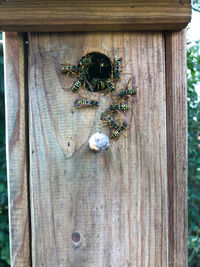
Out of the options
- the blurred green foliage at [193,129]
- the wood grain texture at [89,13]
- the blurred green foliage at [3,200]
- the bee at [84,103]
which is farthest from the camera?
the blurred green foliage at [3,200]

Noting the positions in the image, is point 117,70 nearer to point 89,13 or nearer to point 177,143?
point 89,13

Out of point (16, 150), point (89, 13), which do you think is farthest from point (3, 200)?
point (89, 13)

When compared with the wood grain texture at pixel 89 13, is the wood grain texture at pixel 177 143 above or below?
below

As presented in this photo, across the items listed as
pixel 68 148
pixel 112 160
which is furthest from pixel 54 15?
pixel 112 160

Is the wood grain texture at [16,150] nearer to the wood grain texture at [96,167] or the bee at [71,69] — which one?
the wood grain texture at [96,167]

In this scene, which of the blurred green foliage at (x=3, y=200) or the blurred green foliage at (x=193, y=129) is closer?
the blurred green foliage at (x=193, y=129)

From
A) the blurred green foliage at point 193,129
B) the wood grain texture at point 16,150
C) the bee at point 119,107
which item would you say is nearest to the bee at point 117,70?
the bee at point 119,107

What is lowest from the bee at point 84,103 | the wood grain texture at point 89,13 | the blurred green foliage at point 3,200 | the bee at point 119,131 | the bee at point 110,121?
the blurred green foliage at point 3,200
